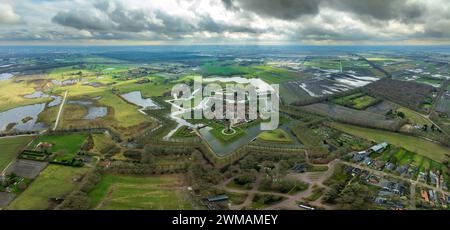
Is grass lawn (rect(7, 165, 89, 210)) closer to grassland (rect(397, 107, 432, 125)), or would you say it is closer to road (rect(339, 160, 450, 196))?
road (rect(339, 160, 450, 196))

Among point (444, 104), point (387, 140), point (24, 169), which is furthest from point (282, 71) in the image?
point (24, 169)

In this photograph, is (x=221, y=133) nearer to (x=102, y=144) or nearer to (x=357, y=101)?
(x=102, y=144)

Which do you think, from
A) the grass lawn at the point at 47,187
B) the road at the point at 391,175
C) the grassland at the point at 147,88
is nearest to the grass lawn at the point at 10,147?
the grass lawn at the point at 47,187

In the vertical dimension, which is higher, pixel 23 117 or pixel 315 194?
pixel 23 117

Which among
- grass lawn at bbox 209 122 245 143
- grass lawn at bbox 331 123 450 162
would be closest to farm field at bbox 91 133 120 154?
grass lawn at bbox 209 122 245 143

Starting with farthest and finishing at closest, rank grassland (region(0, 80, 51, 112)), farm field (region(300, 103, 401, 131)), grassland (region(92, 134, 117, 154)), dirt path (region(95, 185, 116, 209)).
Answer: grassland (region(0, 80, 51, 112)), farm field (region(300, 103, 401, 131)), grassland (region(92, 134, 117, 154)), dirt path (region(95, 185, 116, 209))

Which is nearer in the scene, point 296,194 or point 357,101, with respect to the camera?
point 296,194

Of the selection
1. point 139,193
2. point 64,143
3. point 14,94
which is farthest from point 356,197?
point 14,94
